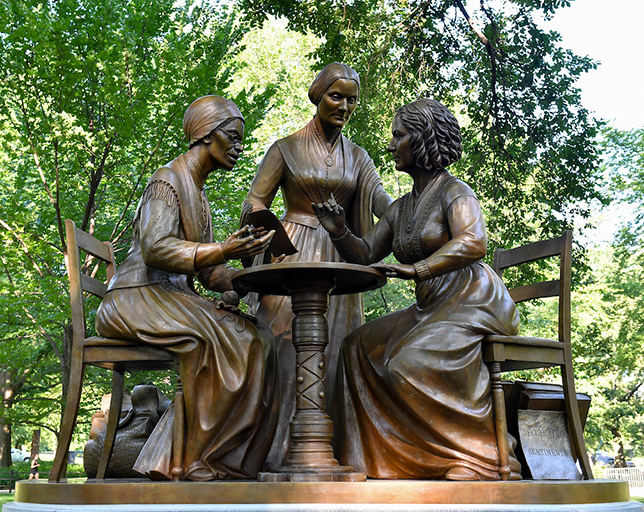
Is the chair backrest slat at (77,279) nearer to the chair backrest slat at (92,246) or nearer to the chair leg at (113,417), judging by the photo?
the chair backrest slat at (92,246)

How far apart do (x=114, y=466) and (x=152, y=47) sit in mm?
6399

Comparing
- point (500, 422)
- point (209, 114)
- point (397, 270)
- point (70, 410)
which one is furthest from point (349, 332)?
point (70, 410)

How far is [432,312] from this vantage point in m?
4.17

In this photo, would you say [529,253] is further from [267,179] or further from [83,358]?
[83,358]

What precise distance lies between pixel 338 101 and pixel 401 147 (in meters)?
0.74

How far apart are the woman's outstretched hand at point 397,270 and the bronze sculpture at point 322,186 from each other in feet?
3.62

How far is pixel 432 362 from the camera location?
388cm

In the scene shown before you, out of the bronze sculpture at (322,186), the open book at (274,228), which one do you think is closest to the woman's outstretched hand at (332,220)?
the open book at (274,228)

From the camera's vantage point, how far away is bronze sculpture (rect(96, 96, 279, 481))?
13.0ft

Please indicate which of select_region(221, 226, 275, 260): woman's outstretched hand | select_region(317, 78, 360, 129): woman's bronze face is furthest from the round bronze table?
select_region(317, 78, 360, 129): woman's bronze face

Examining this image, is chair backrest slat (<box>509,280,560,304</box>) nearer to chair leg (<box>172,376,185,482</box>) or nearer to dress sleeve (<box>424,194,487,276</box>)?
dress sleeve (<box>424,194,487,276</box>)

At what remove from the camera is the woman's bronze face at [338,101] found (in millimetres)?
4844

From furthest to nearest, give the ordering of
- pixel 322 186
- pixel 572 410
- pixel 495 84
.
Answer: pixel 495 84 < pixel 322 186 < pixel 572 410

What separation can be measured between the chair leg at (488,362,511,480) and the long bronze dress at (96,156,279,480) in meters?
1.27
